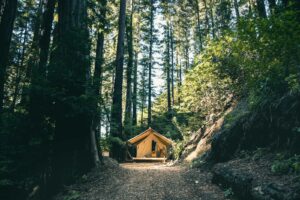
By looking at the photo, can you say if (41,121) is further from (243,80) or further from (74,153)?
(243,80)

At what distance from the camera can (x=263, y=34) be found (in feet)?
17.7

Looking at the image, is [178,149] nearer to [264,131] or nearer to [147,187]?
[147,187]

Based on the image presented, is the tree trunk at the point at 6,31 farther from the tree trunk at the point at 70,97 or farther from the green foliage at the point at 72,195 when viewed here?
the green foliage at the point at 72,195

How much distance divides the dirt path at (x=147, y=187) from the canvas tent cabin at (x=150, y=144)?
15.1 metres

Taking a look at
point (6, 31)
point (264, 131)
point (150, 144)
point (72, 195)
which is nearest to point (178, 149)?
point (264, 131)

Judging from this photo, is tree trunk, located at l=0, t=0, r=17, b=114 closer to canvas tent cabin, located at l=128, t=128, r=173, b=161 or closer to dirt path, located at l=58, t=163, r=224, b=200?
dirt path, located at l=58, t=163, r=224, b=200

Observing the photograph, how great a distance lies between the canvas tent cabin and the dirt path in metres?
15.1

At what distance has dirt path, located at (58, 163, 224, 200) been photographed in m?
5.59

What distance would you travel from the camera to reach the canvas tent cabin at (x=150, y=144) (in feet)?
75.4

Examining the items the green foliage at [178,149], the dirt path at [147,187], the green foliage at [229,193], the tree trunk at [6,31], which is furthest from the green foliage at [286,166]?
the green foliage at [178,149]

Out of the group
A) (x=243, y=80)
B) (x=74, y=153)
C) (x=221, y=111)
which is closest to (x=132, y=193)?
(x=74, y=153)

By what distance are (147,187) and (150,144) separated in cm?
1709

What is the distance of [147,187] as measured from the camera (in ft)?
20.7

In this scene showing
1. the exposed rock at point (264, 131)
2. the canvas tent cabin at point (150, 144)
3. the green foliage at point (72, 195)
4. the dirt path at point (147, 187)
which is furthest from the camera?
the canvas tent cabin at point (150, 144)
